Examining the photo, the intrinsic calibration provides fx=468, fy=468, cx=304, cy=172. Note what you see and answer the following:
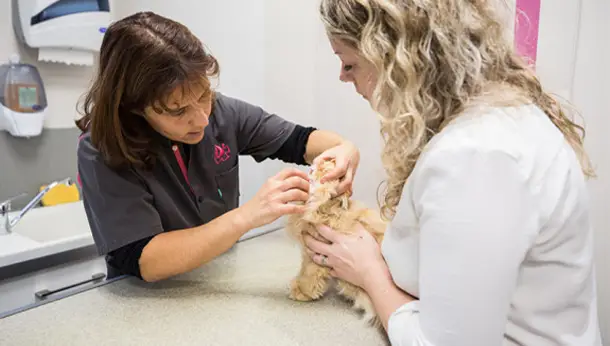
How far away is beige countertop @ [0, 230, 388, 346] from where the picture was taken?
0.91 m

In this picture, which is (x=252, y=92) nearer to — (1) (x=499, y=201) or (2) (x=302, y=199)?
(2) (x=302, y=199)

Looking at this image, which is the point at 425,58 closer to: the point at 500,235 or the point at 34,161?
the point at 500,235

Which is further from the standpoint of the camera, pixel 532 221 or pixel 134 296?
pixel 134 296

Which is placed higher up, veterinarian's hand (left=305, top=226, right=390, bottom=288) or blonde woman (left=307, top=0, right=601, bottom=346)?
blonde woman (left=307, top=0, right=601, bottom=346)

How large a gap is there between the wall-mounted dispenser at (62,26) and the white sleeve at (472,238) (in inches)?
81.3

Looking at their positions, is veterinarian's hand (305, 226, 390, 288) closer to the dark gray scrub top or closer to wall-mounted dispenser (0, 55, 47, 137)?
the dark gray scrub top

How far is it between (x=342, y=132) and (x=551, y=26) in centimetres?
79

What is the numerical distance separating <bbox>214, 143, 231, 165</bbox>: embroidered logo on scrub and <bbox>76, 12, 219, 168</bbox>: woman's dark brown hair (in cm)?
26

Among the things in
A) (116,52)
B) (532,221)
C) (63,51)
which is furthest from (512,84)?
(63,51)

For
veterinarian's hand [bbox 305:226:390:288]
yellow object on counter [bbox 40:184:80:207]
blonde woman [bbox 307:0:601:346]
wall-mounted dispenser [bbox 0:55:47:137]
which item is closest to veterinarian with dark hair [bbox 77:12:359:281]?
veterinarian's hand [bbox 305:226:390:288]

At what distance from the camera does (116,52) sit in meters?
1.08

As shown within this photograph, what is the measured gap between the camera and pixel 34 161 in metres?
2.26

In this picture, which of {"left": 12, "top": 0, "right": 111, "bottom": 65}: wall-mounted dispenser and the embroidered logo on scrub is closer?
the embroidered logo on scrub

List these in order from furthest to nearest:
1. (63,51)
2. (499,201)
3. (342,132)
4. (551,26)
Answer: (63,51) → (342,132) → (551,26) → (499,201)
